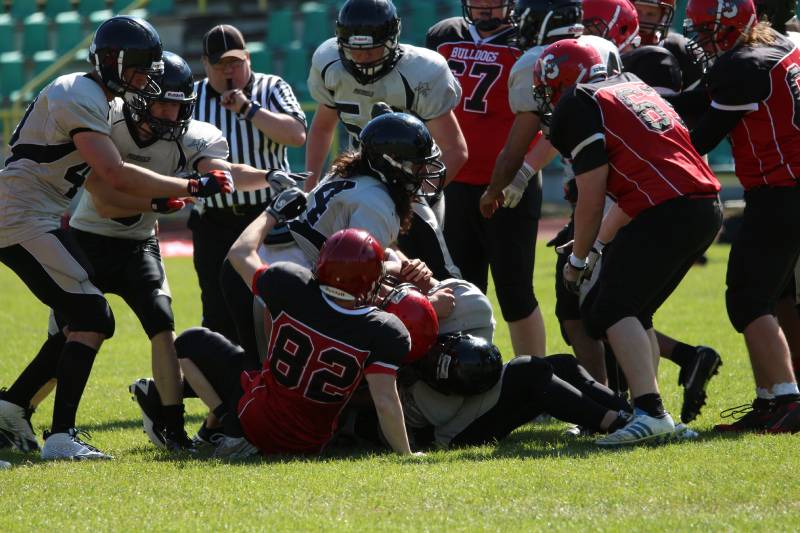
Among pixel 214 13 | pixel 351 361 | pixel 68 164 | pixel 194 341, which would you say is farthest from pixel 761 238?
pixel 214 13

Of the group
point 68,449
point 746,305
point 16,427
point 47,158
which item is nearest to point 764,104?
point 746,305

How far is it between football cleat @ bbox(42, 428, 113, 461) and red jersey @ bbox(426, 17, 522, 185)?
2461mm

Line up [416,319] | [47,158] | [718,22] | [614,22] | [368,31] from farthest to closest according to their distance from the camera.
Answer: [614,22] → [368,31] → [47,158] → [718,22] → [416,319]

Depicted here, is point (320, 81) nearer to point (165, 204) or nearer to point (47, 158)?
point (165, 204)

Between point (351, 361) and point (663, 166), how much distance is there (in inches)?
58.7

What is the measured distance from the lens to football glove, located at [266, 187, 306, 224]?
491cm

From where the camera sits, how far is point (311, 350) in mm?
4391

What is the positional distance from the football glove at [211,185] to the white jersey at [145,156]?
434mm

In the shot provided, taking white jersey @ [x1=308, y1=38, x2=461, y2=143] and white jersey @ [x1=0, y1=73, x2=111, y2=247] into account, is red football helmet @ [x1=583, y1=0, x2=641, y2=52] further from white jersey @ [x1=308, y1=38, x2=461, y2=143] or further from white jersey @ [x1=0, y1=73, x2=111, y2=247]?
white jersey @ [x1=0, y1=73, x2=111, y2=247]

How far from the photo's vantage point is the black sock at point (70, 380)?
506 cm

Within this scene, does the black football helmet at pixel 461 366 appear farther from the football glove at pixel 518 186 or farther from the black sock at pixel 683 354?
the football glove at pixel 518 186

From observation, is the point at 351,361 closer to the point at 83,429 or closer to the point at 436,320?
the point at 436,320

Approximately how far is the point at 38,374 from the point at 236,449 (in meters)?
1.32

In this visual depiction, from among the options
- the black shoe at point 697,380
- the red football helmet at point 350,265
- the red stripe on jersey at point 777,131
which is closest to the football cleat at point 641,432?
the black shoe at point 697,380
